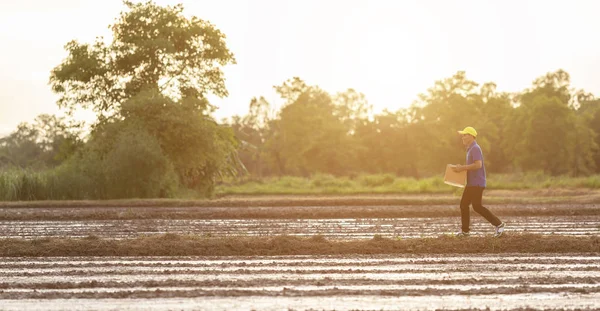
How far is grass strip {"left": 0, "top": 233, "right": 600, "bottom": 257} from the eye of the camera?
1210cm

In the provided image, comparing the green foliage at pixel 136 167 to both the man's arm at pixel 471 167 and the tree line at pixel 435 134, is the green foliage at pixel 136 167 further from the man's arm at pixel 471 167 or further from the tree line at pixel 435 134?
the tree line at pixel 435 134

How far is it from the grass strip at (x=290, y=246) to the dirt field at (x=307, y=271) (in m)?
0.02

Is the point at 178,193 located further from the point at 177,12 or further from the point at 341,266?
the point at 341,266

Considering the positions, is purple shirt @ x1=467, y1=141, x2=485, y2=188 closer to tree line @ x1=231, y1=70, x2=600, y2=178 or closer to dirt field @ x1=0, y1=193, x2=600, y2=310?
dirt field @ x1=0, y1=193, x2=600, y2=310

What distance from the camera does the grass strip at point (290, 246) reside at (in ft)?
39.7

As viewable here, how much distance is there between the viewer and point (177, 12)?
40.3 metres

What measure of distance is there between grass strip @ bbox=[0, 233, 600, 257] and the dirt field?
0.06ft

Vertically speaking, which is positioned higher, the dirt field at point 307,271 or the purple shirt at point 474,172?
the purple shirt at point 474,172

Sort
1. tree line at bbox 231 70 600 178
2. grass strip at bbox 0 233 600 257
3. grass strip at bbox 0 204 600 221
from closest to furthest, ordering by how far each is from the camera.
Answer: grass strip at bbox 0 233 600 257 < grass strip at bbox 0 204 600 221 < tree line at bbox 231 70 600 178

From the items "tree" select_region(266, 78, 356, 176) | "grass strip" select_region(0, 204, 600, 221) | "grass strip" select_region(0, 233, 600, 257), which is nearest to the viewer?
"grass strip" select_region(0, 233, 600, 257)

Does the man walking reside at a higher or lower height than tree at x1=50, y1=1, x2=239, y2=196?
lower

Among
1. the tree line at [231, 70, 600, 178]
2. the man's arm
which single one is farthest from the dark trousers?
the tree line at [231, 70, 600, 178]

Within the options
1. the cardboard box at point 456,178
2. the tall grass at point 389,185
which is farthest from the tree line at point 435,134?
the cardboard box at point 456,178

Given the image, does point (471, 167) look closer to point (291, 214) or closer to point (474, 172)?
point (474, 172)
